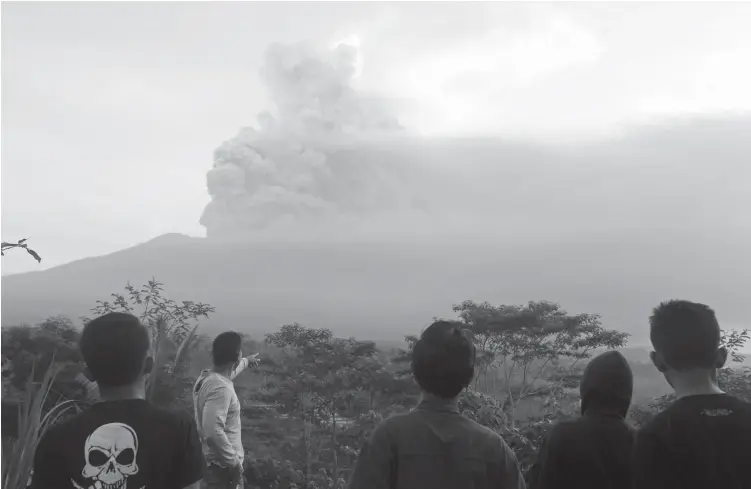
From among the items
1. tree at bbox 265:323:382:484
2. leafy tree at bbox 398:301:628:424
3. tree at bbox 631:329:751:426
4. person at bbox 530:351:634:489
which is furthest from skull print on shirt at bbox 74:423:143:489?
leafy tree at bbox 398:301:628:424

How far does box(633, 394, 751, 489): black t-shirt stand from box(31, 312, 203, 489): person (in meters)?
1.14

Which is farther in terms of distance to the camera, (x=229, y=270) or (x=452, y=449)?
(x=229, y=270)

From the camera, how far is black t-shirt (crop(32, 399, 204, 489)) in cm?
166

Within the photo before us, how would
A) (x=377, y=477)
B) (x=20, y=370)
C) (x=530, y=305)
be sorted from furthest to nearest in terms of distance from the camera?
1. (x=530, y=305)
2. (x=20, y=370)
3. (x=377, y=477)

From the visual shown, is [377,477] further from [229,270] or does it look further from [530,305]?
[229,270]

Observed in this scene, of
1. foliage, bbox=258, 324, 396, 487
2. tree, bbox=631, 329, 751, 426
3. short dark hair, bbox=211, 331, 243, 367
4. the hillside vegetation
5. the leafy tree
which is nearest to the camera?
short dark hair, bbox=211, 331, 243, 367

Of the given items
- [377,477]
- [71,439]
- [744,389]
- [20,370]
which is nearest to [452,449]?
[377,477]

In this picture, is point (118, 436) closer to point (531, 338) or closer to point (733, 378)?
point (733, 378)

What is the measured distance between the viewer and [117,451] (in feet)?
5.45

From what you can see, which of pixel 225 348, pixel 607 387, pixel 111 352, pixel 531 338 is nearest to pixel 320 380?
pixel 531 338

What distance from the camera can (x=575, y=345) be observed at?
818 inches

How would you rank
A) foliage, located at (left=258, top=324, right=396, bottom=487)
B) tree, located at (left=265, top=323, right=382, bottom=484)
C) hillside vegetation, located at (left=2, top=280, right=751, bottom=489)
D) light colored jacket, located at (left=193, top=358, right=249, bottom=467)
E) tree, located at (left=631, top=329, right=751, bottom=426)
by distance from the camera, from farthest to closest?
tree, located at (left=265, top=323, right=382, bottom=484), foliage, located at (left=258, top=324, right=396, bottom=487), tree, located at (left=631, top=329, right=751, bottom=426), hillside vegetation, located at (left=2, top=280, right=751, bottom=489), light colored jacket, located at (left=193, top=358, right=249, bottom=467)

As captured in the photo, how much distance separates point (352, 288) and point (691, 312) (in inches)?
5083

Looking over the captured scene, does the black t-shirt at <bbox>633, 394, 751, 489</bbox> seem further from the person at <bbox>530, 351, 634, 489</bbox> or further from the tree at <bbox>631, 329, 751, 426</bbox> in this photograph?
the tree at <bbox>631, 329, 751, 426</bbox>
